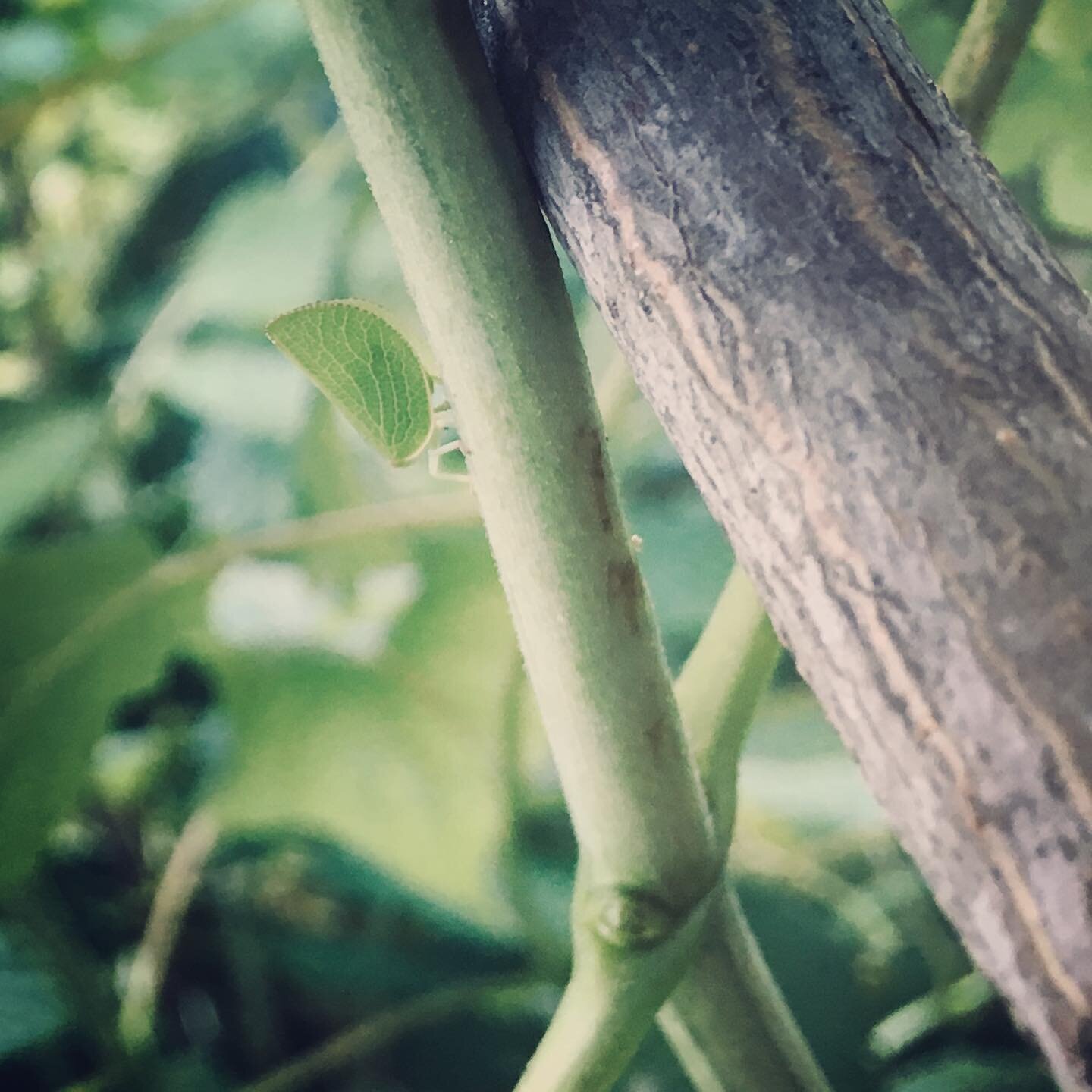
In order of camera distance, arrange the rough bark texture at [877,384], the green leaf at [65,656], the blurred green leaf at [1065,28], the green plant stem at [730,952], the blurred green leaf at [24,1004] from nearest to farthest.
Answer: the rough bark texture at [877,384] < the green plant stem at [730,952] < the blurred green leaf at [1065,28] < the green leaf at [65,656] < the blurred green leaf at [24,1004]

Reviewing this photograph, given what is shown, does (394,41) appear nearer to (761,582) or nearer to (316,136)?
(761,582)

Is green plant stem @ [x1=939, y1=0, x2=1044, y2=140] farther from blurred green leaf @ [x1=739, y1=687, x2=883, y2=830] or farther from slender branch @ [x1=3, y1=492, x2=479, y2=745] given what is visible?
blurred green leaf @ [x1=739, y1=687, x2=883, y2=830]

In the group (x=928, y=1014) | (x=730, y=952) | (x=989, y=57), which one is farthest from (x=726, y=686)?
(x=928, y=1014)

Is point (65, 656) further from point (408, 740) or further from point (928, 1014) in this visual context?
point (928, 1014)

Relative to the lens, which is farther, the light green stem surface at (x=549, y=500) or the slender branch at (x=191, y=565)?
the slender branch at (x=191, y=565)

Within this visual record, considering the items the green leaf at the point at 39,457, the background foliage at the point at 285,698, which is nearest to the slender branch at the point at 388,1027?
the background foliage at the point at 285,698

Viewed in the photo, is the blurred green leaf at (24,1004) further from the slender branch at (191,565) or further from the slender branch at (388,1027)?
the slender branch at (191,565)
